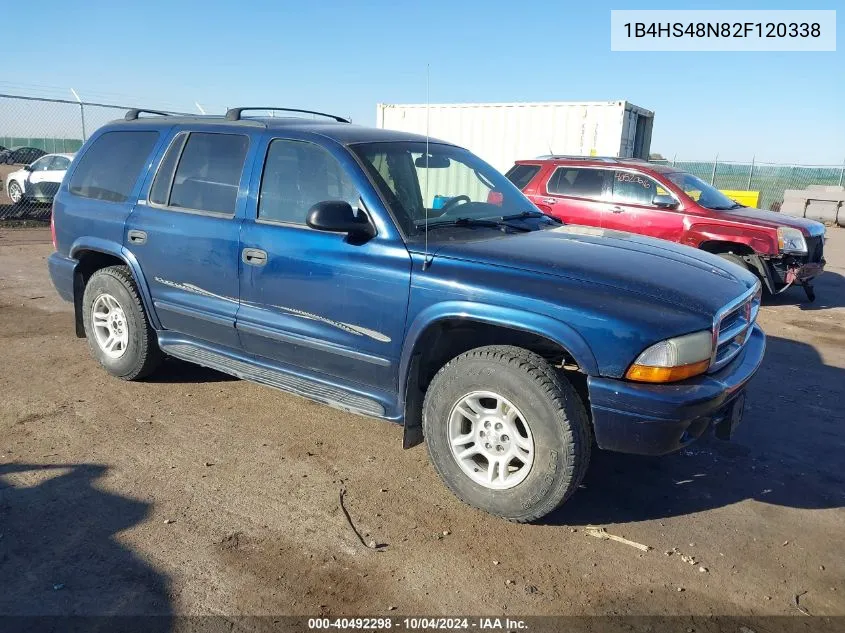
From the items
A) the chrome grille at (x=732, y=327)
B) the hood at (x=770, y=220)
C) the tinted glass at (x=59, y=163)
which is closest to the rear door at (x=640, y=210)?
the hood at (x=770, y=220)

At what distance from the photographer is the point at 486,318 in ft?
10.3

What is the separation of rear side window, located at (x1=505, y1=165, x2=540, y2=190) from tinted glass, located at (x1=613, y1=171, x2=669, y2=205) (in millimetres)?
1182

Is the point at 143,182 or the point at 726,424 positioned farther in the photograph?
the point at 143,182

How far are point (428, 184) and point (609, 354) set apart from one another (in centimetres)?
160

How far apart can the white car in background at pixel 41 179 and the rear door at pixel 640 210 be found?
11609 millimetres

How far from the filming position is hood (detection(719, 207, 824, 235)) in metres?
8.32

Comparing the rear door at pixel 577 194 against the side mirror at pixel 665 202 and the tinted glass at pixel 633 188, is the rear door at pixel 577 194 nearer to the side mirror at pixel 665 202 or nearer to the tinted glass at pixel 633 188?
the tinted glass at pixel 633 188

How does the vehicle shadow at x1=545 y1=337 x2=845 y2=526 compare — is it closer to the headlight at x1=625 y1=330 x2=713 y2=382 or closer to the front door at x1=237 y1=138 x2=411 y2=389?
the headlight at x1=625 y1=330 x2=713 y2=382

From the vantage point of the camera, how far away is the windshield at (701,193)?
28.6ft

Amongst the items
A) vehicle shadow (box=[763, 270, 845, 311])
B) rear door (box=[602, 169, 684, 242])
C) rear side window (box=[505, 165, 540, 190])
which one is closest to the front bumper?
rear door (box=[602, 169, 684, 242])

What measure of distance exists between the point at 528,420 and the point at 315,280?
1389 mm

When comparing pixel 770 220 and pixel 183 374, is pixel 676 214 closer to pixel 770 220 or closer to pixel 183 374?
pixel 770 220

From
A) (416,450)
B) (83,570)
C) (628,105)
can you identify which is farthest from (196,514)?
(628,105)

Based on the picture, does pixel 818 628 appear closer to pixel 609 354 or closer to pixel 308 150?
pixel 609 354
